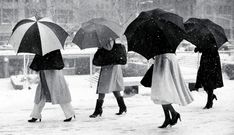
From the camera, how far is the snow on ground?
7.38 meters

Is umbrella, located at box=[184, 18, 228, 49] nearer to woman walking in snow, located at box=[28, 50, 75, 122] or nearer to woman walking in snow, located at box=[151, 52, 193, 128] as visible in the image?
woman walking in snow, located at box=[151, 52, 193, 128]

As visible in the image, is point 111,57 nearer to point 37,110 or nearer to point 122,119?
point 122,119

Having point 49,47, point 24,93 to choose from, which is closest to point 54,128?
point 49,47

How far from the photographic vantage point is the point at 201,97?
38.8 ft

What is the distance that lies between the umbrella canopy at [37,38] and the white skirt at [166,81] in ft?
5.98

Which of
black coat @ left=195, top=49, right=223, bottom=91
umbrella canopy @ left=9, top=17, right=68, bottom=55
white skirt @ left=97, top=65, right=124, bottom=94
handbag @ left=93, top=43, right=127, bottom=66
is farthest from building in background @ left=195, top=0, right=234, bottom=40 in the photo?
umbrella canopy @ left=9, top=17, right=68, bottom=55

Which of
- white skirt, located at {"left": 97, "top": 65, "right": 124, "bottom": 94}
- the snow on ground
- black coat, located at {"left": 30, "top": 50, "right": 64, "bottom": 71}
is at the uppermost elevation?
black coat, located at {"left": 30, "top": 50, "right": 64, "bottom": 71}

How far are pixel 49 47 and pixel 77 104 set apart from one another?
3.95m

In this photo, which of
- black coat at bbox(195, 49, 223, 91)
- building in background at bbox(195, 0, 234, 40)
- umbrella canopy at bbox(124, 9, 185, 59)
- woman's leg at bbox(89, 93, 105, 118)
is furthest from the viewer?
building in background at bbox(195, 0, 234, 40)

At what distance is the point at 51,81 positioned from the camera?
8.04m

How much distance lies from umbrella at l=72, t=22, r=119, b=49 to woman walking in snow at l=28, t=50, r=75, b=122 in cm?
62

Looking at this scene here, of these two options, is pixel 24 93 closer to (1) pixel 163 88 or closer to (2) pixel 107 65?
(2) pixel 107 65

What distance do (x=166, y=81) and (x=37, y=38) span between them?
2438 millimetres

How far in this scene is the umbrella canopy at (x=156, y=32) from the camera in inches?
266
